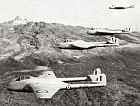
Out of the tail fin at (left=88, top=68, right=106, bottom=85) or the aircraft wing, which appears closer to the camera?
the aircraft wing

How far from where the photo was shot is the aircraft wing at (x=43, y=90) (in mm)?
61125

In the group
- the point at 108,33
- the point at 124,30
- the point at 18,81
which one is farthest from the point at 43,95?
the point at 124,30

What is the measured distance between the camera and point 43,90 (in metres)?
63.2

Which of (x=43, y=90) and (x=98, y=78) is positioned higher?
(x=43, y=90)

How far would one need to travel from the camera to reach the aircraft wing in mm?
61125

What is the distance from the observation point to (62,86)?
69.6 meters

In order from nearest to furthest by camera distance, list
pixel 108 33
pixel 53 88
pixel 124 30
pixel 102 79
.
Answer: pixel 53 88, pixel 102 79, pixel 108 33, pixel 124 30

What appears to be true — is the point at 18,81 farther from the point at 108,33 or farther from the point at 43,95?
the point at 108,33

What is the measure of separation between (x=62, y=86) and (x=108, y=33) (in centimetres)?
2933

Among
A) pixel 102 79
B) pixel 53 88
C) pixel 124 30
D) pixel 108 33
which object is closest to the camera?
pixel 53 88

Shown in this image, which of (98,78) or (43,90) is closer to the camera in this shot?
(43,90)

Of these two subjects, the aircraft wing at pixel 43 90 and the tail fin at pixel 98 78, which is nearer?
the aircraft wing at pixel 43 90

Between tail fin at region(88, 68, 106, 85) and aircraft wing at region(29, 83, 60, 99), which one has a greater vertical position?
aircraft wing at region(29, 83, 60, 99)

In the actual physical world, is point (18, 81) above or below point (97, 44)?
below
